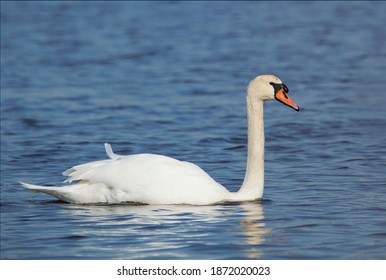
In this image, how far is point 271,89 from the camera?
10.1m

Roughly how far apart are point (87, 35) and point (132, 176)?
643 inches

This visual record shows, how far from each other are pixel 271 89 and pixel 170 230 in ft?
6.62

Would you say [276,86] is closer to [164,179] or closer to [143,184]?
[164,179]

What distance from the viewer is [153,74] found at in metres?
20.2

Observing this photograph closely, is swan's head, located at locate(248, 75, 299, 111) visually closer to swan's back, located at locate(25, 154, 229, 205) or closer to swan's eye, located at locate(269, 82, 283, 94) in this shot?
swan's eye, located at locate(269, 82, 283, 94)

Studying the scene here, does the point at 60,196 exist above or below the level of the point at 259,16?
below

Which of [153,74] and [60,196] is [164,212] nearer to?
[60,196]

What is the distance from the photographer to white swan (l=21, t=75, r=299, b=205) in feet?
31.8

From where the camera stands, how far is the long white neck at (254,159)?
1002cm

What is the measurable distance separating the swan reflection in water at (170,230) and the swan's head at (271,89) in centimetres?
105

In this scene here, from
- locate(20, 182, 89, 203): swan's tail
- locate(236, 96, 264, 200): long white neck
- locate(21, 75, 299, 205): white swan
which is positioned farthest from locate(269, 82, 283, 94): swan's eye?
locate(20, 182, 89, 203): swan's tail

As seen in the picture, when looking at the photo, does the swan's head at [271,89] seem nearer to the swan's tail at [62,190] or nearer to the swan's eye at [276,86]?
the swan's eye at [276,86]

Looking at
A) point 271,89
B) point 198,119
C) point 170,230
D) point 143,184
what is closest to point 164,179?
point 143,184
